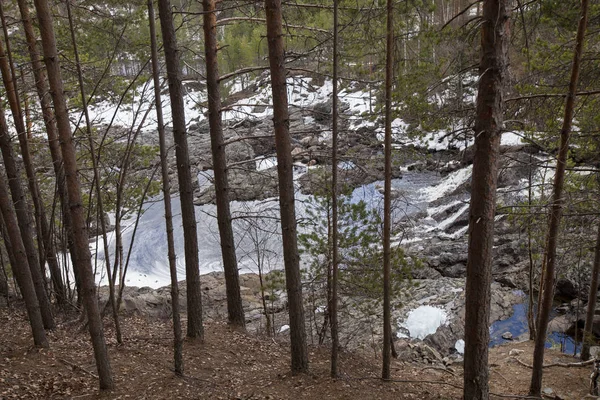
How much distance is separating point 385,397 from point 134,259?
46.6 ft

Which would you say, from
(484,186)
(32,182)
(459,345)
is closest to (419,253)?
(459,345)

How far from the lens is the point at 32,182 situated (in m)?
7.33

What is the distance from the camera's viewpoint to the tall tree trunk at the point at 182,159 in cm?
654

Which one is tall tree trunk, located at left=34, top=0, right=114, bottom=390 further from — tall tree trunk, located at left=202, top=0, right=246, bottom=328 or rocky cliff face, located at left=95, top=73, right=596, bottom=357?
rocky cliff face, located at left=95, top=73, right=596, bottom=357

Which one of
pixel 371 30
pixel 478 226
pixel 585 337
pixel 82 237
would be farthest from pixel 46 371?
pixel 585 337

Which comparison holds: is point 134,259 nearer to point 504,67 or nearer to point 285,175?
point 285,175

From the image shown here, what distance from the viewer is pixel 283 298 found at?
565 inches

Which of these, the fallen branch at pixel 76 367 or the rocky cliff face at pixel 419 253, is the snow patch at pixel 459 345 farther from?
the fallen branch at pixel 76 367

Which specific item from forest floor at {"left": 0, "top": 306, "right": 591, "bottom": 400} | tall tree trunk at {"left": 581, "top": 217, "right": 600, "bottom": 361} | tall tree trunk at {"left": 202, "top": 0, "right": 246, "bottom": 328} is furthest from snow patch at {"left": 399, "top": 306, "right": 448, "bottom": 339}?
tall tree trunk at {"left": 202, "top": 0, "right": 246, "bottom": 328}

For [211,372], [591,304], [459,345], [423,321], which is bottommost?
[459,345]

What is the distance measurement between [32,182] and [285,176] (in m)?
4.38

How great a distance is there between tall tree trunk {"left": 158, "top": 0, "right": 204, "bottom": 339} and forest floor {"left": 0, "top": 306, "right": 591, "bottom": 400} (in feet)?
2.03

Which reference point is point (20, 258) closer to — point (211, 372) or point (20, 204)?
point (20, 204)

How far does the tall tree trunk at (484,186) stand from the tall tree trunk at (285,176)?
2291 millimetres
